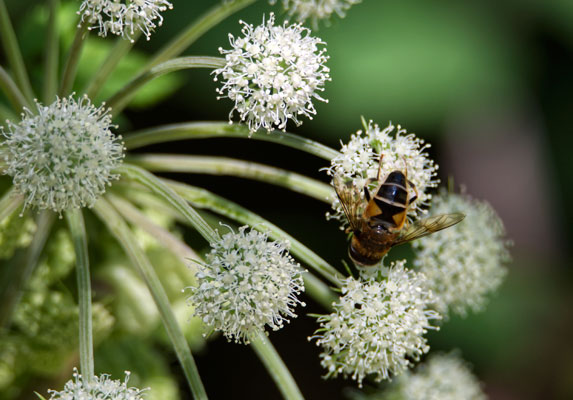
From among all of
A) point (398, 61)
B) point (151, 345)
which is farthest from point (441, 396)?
point (398, 61)

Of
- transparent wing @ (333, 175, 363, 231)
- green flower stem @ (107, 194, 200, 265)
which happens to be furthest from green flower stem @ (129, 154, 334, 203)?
green flower stem @ (107, 194, 200, 265)

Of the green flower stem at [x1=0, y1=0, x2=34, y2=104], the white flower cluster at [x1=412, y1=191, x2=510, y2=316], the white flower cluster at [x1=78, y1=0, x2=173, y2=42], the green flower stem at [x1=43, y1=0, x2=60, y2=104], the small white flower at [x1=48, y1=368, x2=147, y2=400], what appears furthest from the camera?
the white flower cluster at [x1=412, y1=191, x2=510, y2=316]

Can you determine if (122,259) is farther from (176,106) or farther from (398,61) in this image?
(398,61)

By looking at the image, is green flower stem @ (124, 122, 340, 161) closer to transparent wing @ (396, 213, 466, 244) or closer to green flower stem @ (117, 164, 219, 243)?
green flower stem @ (117, 164, 219, 243)

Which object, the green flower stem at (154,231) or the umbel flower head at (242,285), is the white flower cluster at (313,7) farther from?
the green flower stem at (154,231)

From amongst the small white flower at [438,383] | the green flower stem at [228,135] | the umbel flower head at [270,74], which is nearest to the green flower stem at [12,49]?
the green flower stem at [228,135]

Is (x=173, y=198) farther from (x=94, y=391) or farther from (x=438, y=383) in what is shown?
(x=438, y=383)
